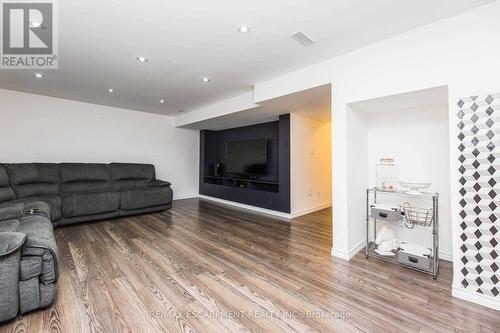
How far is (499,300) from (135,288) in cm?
287

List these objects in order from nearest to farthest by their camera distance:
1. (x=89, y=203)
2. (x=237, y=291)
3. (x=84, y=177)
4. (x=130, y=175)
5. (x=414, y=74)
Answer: (x=237, y=291) < (x=414, y=74) < (x=89, y=203) < (x=84, y=177) < (x=130, y=175)

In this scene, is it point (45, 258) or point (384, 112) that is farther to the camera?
point (384, 112)

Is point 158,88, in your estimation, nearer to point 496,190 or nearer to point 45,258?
point 45,258

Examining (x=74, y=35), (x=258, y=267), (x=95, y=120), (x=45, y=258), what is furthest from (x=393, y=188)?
(x=95, y=120)

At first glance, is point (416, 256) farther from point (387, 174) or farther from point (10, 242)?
point (10, 242)

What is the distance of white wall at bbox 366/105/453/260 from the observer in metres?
2.37

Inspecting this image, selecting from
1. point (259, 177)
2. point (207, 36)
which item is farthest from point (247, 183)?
point (207, 36)

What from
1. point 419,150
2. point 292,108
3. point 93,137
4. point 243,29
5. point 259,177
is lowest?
point 259,177

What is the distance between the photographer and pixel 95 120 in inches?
191

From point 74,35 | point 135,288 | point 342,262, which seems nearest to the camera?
point 135,288

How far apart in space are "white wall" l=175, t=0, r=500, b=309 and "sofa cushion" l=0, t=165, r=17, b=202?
4.55m

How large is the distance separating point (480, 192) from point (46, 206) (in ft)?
15.6

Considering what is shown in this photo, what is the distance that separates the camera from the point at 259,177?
5074mm

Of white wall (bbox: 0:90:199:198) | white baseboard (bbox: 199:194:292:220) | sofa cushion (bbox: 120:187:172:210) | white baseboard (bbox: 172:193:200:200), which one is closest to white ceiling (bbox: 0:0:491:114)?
white wall (bbox: 0:90:199:198)
